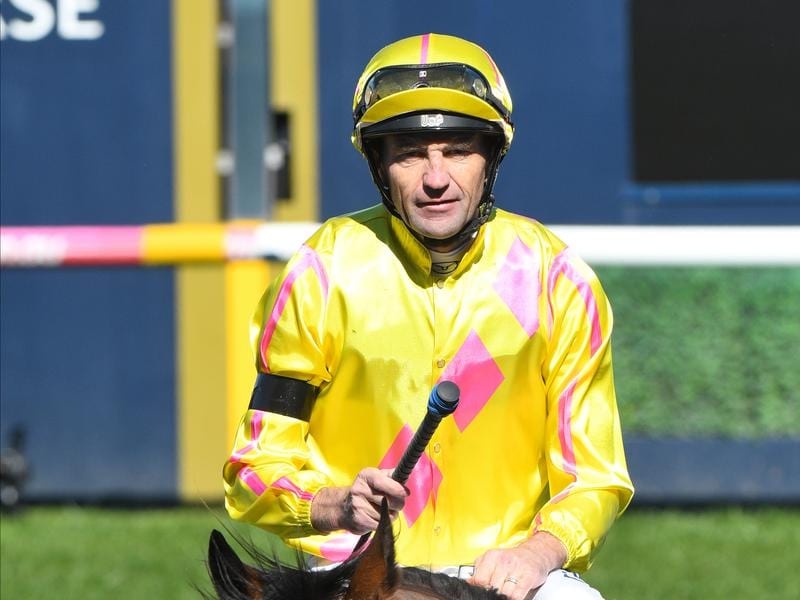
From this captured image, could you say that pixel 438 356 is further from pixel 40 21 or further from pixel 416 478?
pixel 40 21

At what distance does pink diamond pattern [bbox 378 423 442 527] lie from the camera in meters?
3.07

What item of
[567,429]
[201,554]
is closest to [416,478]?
[567,429]

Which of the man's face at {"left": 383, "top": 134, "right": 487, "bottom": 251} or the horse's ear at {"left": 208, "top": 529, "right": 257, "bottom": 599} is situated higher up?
the man's face at {"left": 383, "top": 134, "right": 487, "bottom": 251}

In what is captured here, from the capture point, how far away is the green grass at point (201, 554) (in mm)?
6285

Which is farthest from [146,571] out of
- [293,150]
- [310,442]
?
[310,442]

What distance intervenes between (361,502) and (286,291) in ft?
1.91

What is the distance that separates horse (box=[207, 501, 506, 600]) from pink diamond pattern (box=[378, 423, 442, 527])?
0.53m

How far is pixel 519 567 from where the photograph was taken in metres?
2.67

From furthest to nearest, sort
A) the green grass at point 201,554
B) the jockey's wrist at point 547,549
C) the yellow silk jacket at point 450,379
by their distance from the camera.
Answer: the green grass at point 201,554, the yellow silk jacket at point 450,379, the jockey's wrist at point 547,549

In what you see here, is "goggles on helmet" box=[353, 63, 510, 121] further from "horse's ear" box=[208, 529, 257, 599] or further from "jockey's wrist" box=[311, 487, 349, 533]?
"horse's ear" box=[208, 529, 257, 599]

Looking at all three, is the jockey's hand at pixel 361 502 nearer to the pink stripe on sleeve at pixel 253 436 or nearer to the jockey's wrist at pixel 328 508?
the jockey's wrist at pixel 328 508

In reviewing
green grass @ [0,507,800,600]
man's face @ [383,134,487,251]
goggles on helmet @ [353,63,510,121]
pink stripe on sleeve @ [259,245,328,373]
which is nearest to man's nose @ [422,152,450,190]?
man's face @ [383,134,487,251]

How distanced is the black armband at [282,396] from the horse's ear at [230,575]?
589 mm

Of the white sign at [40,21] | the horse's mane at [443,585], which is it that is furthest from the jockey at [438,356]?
the white sign at [40,21]
